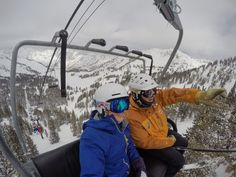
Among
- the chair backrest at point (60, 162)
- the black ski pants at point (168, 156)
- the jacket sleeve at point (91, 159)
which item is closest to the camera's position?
the jacket sleeve at point (91, 159)

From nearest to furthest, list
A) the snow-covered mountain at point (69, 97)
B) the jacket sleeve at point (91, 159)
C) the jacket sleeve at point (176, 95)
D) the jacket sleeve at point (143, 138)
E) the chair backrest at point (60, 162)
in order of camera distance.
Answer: the jacket sleeve at point (91, 159), the chair backrest at point (60, 162), the snow-covered mountain at point (69, 97), the jacket sleeve at point (143, 138), the jacket sleeve at point (176, 95)

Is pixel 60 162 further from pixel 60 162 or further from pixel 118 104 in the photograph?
pixel 118 104

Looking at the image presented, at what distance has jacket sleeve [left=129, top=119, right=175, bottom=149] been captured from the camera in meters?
3.28

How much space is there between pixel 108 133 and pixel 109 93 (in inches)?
16.2

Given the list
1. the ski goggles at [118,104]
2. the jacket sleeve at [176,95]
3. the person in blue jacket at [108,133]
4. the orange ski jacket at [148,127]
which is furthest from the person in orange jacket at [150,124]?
the ski goggles at [118,104]

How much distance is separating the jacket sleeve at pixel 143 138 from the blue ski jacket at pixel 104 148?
1.09 feet

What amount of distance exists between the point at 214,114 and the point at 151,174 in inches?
610

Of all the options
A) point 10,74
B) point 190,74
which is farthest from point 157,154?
point 190,74

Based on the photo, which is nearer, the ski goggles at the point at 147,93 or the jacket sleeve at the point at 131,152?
the jacket sleeve at the point at 131,152

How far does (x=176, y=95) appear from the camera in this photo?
388 cm

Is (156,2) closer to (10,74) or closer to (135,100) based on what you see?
(135,100)

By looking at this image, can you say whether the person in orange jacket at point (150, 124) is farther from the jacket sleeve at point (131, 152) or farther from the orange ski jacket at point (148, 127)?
the jacket sleeve at point (131, 152)

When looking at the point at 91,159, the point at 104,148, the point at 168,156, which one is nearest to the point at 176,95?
the point at 168,156

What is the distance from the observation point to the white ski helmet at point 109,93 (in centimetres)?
269
